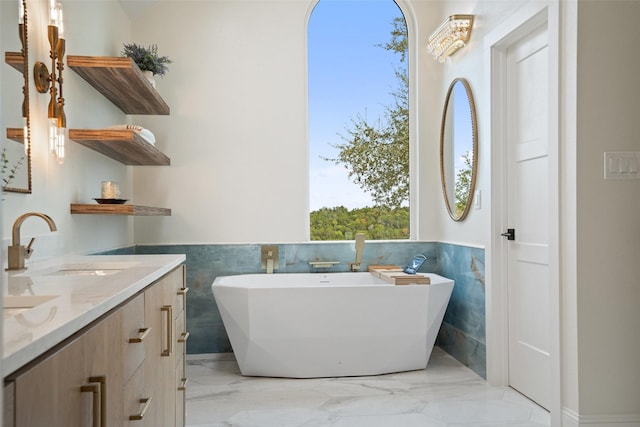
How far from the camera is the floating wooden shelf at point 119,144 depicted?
8.42 ft

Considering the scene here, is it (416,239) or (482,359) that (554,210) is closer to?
(482,359)

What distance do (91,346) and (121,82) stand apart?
2176 mm

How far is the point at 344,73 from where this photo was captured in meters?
4.26

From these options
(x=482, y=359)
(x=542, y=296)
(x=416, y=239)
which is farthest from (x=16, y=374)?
(x=416, y=239)

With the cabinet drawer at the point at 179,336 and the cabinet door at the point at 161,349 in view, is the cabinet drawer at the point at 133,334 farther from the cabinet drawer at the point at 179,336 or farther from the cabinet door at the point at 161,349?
the cabinet drawer at the point at 179,336

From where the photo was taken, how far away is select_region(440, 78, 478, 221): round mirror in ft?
11.4

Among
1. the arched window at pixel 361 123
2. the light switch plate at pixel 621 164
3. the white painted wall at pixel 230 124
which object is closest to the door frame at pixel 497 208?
the light switch plate at pixel 621 164

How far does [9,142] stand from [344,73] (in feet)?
9.32

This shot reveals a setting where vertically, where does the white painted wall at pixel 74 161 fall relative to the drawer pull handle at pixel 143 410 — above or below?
above

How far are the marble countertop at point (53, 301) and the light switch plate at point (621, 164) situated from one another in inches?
72.9

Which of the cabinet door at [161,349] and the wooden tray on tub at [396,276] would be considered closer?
the cabinet door at [161,349]

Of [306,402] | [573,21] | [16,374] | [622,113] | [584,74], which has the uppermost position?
[573,21]

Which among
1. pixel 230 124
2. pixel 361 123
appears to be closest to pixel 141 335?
pixel 230 124

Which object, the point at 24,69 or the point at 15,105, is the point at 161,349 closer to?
the point at 15,105
